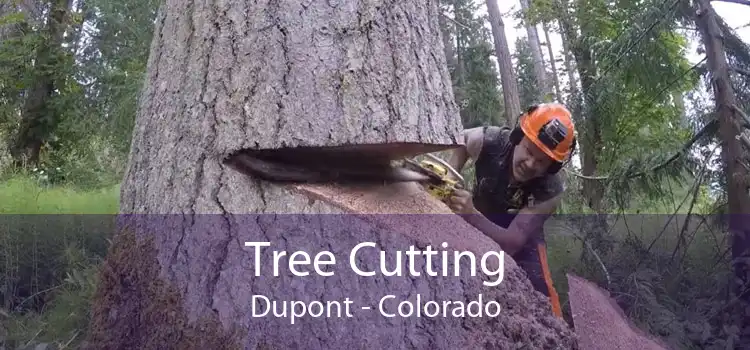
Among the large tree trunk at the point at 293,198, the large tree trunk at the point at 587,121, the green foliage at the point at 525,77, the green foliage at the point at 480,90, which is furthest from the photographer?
the green foliage at the point at 480,90

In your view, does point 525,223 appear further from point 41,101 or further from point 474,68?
point 474,68

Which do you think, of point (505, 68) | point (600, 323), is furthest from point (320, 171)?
point (505, 68)

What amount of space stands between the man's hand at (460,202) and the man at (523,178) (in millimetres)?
117

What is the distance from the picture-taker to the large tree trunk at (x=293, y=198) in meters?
1.48

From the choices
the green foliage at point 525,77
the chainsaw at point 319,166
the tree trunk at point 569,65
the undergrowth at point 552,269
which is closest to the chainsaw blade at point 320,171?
the chainsaw at point 319,166

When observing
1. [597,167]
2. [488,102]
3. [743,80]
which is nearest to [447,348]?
[743,80]

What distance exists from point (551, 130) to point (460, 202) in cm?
55

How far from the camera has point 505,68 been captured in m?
8.66

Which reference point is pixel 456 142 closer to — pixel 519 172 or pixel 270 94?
pixel 270 94

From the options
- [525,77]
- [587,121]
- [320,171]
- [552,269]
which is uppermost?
[525,77]

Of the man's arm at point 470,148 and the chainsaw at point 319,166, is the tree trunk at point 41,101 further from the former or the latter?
the chainsaw at point 319,166

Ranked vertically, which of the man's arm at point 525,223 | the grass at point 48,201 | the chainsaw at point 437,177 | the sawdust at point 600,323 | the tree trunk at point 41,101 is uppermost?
the tree trunk at point 41,101

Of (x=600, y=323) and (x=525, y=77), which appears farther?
(x=525, y=77)

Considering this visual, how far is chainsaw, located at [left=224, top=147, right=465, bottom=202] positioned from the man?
622 millimetres
